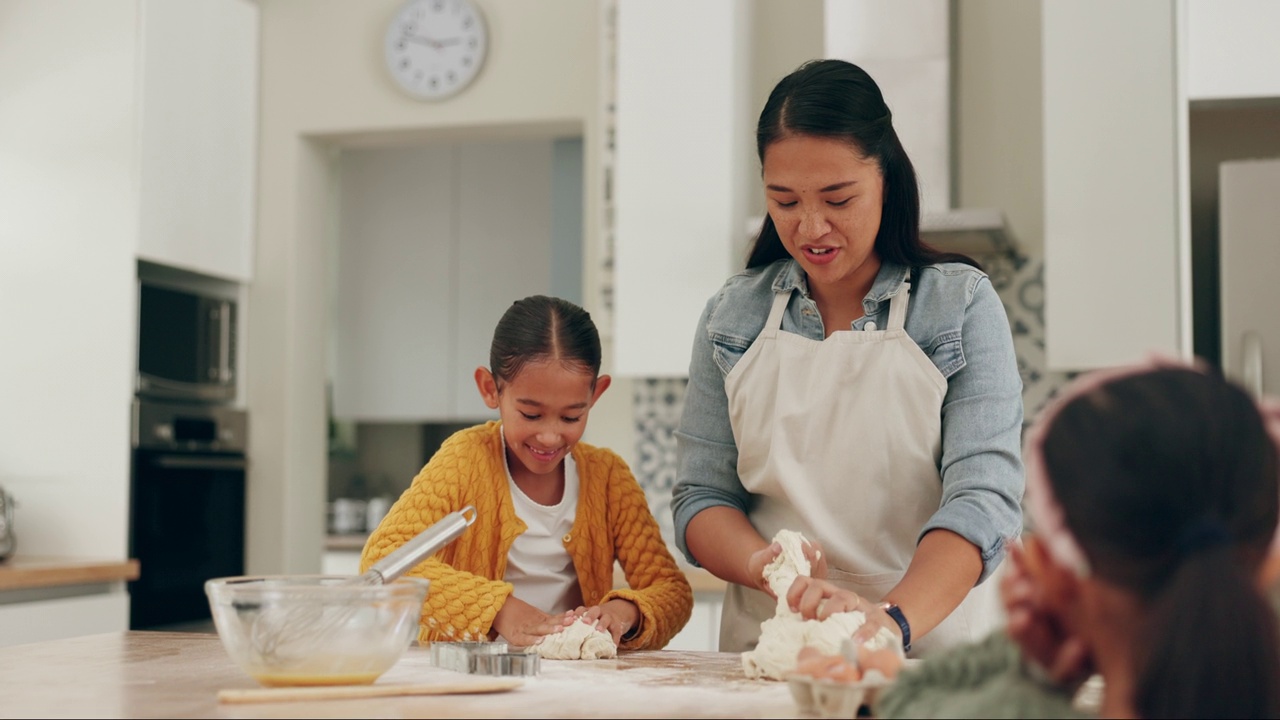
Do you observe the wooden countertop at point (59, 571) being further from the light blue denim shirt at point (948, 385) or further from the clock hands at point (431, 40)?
the light blue denim shirt at point (948, 385)

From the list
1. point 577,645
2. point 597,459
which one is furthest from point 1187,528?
point 597,459

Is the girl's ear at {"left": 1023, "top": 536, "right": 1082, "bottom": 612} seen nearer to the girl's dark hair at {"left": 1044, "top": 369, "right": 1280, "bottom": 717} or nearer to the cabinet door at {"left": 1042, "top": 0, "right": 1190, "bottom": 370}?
the girl's dark hair at {"left": 1044, "top": 369, "right": 1280, "bottom": 717}

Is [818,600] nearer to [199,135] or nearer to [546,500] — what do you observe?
[546,500]

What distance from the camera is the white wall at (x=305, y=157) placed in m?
3.45

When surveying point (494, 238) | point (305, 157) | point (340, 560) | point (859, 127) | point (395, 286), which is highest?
point (305, 157)

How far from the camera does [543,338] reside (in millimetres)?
1567

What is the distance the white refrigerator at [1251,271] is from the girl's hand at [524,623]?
5.65 ft

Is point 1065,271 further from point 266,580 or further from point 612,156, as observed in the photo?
point 266,580

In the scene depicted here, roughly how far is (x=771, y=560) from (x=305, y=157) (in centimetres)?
269

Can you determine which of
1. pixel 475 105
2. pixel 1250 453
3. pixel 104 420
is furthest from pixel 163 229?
pixel 1250 453

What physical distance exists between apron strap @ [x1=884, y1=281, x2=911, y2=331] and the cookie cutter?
1.77 ft

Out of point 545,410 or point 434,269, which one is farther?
point 434,269

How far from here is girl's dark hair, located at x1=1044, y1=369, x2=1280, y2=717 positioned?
633mm

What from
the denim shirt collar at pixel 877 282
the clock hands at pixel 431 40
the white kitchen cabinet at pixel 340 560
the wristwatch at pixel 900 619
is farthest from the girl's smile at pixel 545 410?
the white kitchen cabinet at pixel 340 560
